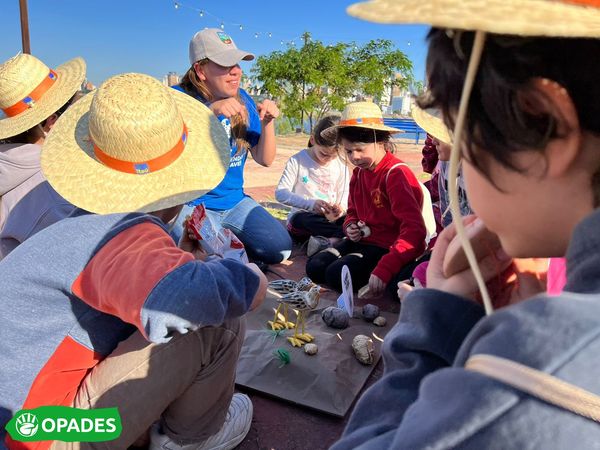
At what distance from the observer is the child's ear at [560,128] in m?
0.61

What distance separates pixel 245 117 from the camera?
365 centimetres

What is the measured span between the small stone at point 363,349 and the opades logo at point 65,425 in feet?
4.17

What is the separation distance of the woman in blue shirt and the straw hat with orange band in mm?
2818

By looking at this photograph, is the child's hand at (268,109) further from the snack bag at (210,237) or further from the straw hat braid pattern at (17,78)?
the snack bag at (210,237)

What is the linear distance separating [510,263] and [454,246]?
0.51 ft

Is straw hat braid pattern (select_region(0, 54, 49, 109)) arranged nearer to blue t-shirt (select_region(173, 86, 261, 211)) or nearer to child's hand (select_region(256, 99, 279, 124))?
blue t-shirt (select_region(173, 86, 261, 211))

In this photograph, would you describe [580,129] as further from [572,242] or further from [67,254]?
[67,254]

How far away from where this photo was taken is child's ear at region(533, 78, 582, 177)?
Answer: 609mm

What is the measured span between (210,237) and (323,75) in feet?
51.8

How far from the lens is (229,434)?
1874 mm

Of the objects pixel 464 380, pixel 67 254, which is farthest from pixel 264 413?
pixel 464 380

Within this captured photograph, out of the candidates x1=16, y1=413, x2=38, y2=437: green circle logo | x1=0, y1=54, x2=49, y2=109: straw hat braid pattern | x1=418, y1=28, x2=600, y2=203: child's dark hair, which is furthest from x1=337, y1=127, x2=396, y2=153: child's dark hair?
x1=418, y1=28, x2=600, y2=203: child's dark hair

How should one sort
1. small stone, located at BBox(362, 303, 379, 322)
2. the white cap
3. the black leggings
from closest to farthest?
small stone, located at BBox(362, 303, 379, 322)
the black leggings
the white cap

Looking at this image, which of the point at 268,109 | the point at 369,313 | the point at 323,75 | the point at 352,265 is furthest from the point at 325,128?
the point at 323,75
